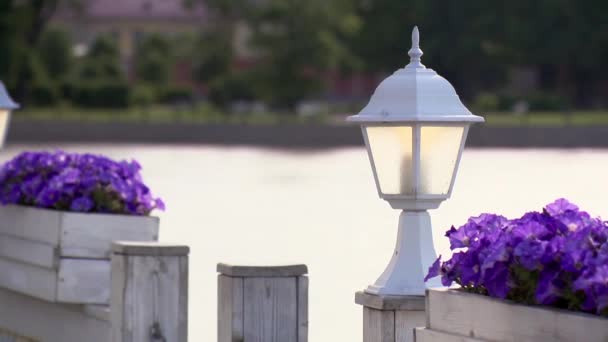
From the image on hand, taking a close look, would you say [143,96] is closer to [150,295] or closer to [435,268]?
[150,295]

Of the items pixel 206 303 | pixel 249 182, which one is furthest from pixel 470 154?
pixel 206 303

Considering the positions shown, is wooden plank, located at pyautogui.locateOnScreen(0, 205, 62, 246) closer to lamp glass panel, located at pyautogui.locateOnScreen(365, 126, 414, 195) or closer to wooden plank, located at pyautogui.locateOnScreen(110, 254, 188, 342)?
wooden plank, located at pyautogui.locateOnScreen(110, 254, 188, 342)

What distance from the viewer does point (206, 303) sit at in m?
12.4

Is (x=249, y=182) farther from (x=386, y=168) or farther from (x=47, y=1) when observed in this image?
(x=47, y=1)

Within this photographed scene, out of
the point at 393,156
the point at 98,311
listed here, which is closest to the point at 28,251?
the point at 98,311

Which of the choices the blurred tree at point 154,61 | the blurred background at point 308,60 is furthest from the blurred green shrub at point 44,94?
the blurred tree at point 154,61

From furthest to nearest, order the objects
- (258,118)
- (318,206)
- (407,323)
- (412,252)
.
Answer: (258,118)
(318,206)
(412,252)
(407,323)

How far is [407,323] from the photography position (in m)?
5.78

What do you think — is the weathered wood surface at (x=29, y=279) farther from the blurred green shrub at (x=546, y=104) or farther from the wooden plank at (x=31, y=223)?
the blurred green shrub at (x=546, y=104)

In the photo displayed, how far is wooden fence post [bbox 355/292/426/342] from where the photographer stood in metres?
5.76

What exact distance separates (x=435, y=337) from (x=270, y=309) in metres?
0.92

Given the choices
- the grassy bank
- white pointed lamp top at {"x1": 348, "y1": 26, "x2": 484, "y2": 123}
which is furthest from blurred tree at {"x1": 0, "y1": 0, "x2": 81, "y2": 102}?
white pointed lamp top at {"x1": 348, "y1": 26, "x2": 484, "y2": 123}

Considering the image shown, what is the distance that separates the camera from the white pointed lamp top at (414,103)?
5922 millimetres

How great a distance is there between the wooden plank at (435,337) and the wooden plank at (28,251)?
11.4 feet
